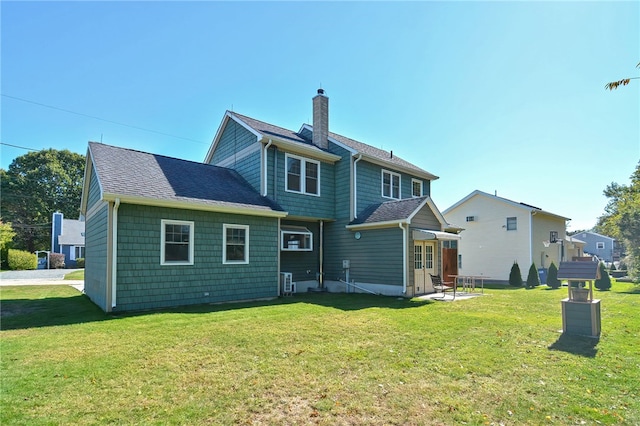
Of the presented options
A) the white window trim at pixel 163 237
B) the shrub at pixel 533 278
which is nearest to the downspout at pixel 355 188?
the white window trim at pixel 163 237

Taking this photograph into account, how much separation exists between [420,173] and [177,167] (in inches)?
471

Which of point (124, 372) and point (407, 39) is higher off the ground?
point (407, 39)

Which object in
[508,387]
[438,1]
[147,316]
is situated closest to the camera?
[508,387]

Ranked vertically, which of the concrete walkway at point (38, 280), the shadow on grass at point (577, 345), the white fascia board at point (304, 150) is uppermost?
the white fascia board at point (304, 150)

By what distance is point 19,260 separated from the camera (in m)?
30.6

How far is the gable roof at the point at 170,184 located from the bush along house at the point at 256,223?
0.15 ft

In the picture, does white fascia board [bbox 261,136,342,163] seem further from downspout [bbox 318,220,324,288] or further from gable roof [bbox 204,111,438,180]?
downspout [bbox 318,220,324,288]

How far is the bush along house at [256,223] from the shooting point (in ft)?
31.2

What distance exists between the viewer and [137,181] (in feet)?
33.4

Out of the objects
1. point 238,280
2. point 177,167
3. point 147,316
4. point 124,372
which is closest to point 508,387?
point 124,372

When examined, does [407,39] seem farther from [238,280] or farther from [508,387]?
[508,387]

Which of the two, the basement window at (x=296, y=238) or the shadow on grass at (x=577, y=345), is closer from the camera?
the shadow on grass at (x=577, y=345)

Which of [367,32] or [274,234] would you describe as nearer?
[367,32]

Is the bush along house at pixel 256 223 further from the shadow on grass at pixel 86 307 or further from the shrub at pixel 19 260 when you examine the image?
the shrub at pixel 19 260
